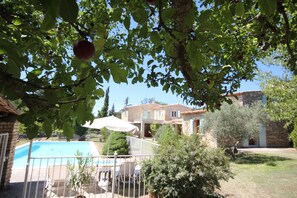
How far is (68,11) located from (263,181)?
10585 mm

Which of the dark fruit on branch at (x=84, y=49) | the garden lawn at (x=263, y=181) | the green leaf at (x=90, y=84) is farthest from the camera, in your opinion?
the garden lawn at (x=263, y=181)

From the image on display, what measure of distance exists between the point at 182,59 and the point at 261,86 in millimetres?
17845

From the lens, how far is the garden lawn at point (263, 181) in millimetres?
7312

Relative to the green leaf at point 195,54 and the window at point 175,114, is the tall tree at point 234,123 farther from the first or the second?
the window at point 175,114

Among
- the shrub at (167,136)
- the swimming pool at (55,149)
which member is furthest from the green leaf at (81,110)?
the swimming pool at (55,149)

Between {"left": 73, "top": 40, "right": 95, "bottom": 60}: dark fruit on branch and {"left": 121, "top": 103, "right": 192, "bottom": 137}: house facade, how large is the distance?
1236 inches

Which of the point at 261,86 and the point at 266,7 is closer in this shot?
the point at 266,7

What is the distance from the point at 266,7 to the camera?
89 cm

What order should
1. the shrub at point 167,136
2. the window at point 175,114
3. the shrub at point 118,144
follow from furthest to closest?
1. the window at point 175,114
2. the shrub at point 118,144
3. the shrub at point 167,136

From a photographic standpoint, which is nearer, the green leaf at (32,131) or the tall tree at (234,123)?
the green leaf at (32,131)

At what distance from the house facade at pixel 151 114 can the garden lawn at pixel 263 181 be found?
20026 millimetres

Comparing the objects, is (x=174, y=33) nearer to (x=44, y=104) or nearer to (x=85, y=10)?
(x=44, y=104)

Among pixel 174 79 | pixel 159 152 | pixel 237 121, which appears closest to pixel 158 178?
pixel 159 152

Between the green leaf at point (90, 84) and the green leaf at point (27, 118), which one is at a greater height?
the green leaf at point (90, 84)
